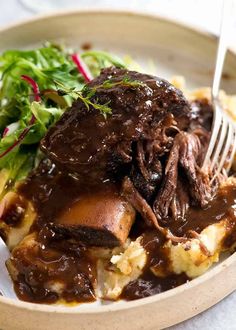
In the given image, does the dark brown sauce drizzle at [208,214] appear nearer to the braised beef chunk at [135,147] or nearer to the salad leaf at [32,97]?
the braised beef chunk at [135,147]

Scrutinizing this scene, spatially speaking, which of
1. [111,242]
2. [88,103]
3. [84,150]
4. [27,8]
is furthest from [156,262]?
[27,8]

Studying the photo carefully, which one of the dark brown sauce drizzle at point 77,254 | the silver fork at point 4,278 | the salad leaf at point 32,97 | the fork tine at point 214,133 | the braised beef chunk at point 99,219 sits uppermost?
the salad leaf at point 32,97

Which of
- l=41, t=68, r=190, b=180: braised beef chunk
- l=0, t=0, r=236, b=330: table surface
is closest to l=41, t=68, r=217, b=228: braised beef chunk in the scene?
l=41, t=68, r=190, b=180: braised beef chunk

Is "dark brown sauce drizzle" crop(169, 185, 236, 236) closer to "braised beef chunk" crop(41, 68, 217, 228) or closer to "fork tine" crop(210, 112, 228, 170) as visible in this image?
"braised beef chunk" crop(41, 68, 217, 228)

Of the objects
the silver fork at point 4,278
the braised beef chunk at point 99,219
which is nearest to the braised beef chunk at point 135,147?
the braised beef chunk at point 99,219

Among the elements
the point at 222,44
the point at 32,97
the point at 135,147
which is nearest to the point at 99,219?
the point at 135,147

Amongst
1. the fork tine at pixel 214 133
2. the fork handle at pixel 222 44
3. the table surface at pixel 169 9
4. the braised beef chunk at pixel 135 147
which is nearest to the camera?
the braised beef chunk at pixel 135 147
